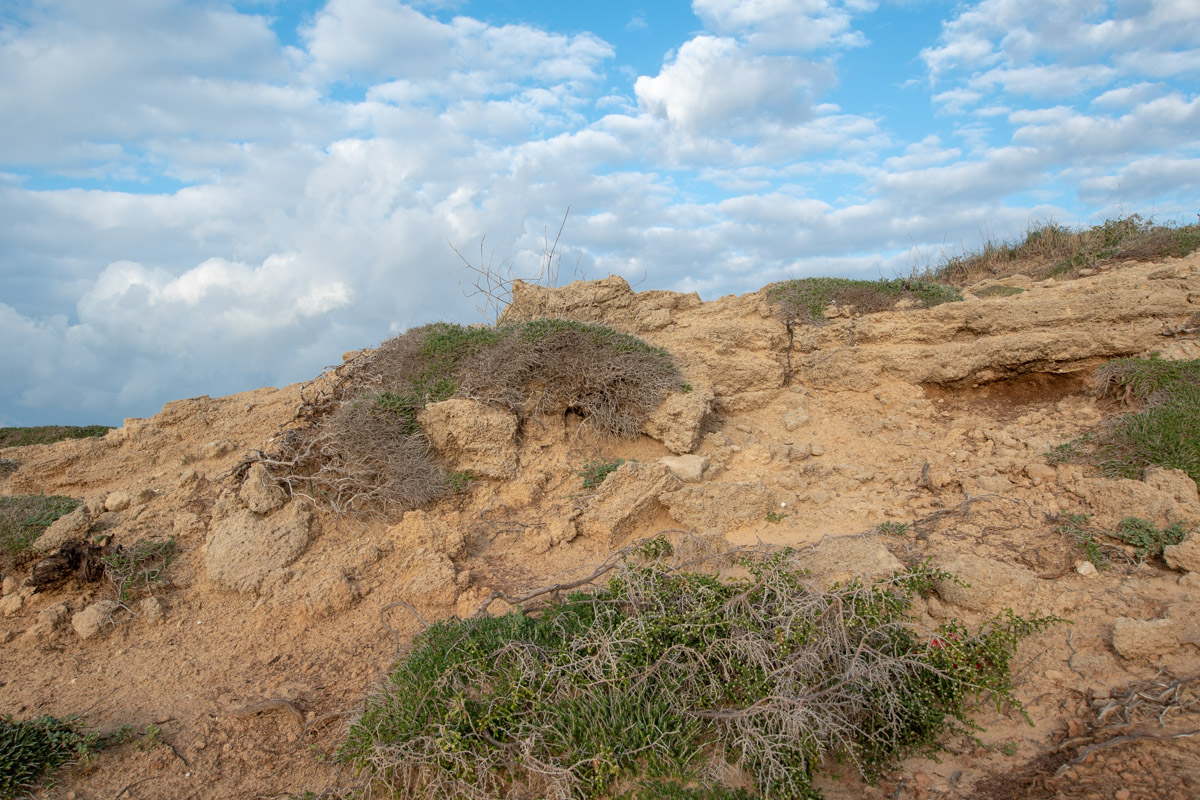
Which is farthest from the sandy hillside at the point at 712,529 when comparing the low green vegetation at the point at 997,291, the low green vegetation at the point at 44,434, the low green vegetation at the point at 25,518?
the low green vegetation at the point at 44,434

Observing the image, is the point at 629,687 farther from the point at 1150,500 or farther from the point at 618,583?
the point at 1150,500

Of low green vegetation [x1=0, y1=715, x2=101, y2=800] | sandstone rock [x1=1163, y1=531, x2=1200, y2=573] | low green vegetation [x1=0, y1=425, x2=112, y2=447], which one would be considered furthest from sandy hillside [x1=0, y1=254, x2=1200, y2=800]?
low green vegetation [x1=0, y1=425, x2=112, y2=447]

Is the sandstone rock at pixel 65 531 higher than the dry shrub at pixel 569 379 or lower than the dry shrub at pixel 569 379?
lower

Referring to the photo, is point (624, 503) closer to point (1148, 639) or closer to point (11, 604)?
point (1148, 639)

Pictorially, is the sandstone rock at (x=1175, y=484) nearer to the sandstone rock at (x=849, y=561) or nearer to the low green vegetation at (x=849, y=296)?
the sandstone rock at (x=849, y=561)

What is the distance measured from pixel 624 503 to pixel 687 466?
2.52 ft

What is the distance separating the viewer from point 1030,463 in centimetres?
552

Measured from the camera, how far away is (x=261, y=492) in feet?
18.4

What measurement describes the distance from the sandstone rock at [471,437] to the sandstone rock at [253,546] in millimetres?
1383

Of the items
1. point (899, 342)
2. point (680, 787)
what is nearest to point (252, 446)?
point (680, 787)

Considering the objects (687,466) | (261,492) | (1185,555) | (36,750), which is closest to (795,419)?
(687,466)

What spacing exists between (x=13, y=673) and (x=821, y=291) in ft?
27.8

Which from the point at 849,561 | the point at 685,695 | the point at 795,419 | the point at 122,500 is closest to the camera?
the point at 685,695

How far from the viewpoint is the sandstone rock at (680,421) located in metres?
6.50
